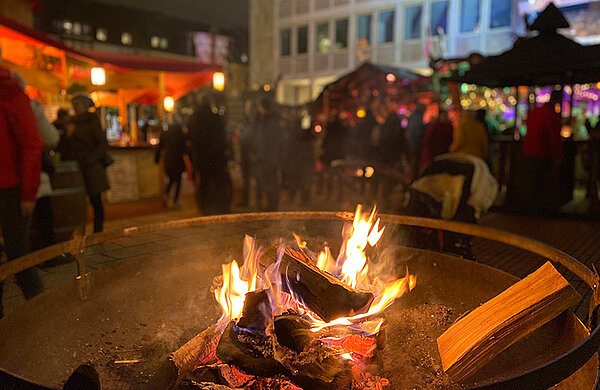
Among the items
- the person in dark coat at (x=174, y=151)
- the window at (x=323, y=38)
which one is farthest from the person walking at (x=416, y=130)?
the window at (x=323, y=38)

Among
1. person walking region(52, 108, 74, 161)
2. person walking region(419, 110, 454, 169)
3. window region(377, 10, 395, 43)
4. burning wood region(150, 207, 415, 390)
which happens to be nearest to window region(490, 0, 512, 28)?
window region(377, 10, 395, 43)

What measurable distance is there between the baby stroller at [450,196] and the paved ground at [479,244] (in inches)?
31.0

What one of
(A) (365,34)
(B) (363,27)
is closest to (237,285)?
(A) (365,34)

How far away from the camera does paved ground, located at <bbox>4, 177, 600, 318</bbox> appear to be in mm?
4676

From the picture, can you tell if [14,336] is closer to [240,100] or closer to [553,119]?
[553,119]

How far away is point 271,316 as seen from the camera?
208cm

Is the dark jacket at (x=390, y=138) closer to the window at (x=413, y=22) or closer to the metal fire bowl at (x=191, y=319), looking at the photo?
the metal fire bowl at (x=191, y=319)

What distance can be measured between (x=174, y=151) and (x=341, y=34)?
2195 centimetres

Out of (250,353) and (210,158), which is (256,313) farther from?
(210,158)

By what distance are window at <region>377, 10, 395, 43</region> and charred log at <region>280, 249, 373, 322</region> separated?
25.9 meters

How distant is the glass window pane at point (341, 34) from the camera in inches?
1102

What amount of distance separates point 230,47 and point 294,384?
3979 centimetres

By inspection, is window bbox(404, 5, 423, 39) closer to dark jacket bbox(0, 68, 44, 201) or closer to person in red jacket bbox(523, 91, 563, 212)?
person in red jacket bbox(523, 91, 563, 212)

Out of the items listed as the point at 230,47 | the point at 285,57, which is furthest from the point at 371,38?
the point at 230,47
